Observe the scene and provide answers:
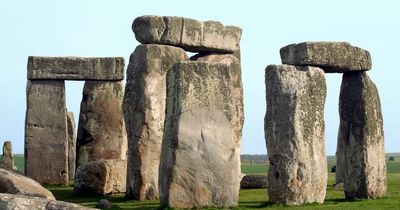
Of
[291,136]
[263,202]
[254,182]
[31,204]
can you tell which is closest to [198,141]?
[291,136]

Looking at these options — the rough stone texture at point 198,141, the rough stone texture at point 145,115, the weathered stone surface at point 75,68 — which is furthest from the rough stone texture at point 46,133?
the rough stone texture at point 198,141

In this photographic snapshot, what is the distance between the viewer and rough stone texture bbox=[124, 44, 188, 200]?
1784 centimetres

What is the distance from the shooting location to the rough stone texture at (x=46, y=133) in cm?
2377

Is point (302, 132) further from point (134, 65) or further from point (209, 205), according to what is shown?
point (134, 65)

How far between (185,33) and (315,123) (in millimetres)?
4535

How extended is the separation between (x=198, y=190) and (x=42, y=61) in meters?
10.6

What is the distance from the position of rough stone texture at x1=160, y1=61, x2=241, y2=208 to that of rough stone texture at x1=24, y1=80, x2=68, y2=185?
9.60 m

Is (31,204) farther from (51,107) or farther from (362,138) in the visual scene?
(51,107)

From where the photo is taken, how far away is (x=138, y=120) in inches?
711

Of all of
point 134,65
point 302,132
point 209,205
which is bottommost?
point 209,205

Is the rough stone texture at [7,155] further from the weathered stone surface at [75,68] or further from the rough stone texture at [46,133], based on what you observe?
the weathered stone surface at [75,68]

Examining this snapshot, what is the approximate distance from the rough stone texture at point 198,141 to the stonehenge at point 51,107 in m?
9.35

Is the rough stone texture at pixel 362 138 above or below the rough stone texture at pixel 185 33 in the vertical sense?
below

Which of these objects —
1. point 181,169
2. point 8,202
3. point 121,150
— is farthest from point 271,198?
point 121,150
